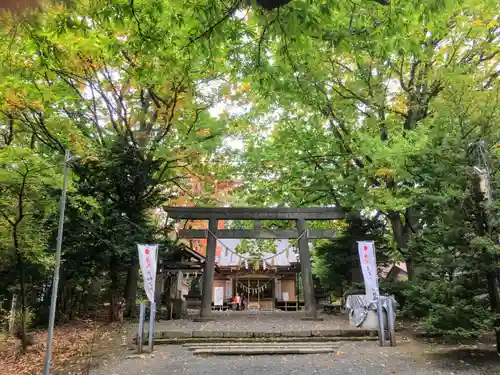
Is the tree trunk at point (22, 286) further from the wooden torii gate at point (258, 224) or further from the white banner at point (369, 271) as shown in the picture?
the white banner at point (369, 271)

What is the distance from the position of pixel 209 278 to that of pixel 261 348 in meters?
4.81

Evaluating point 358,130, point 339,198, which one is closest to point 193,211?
point 339,198

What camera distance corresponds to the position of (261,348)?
9.11 metres

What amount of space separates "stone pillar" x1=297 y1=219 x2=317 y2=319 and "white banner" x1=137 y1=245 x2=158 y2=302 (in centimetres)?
557

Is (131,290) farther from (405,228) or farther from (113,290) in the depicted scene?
(405,228)

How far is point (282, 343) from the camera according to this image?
32.2ft

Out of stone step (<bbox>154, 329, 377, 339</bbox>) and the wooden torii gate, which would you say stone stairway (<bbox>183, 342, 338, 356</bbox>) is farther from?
the wooden torii gate

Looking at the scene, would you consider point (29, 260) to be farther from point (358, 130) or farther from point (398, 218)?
point (398, 218)

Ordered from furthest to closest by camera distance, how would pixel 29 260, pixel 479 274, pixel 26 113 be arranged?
pixel 26 113
pixel 29 260
pixel 479 274

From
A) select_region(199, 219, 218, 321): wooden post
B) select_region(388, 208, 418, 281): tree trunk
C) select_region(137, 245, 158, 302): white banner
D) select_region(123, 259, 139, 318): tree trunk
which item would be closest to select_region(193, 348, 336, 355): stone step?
select_region(137, 245, 158, 302): white banner

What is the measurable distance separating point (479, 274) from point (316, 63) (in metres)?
5.37

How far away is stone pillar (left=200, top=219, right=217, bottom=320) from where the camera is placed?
43.1 ft

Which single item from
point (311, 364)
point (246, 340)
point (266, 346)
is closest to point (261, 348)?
point (266, 346)

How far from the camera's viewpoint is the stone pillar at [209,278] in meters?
13.1
